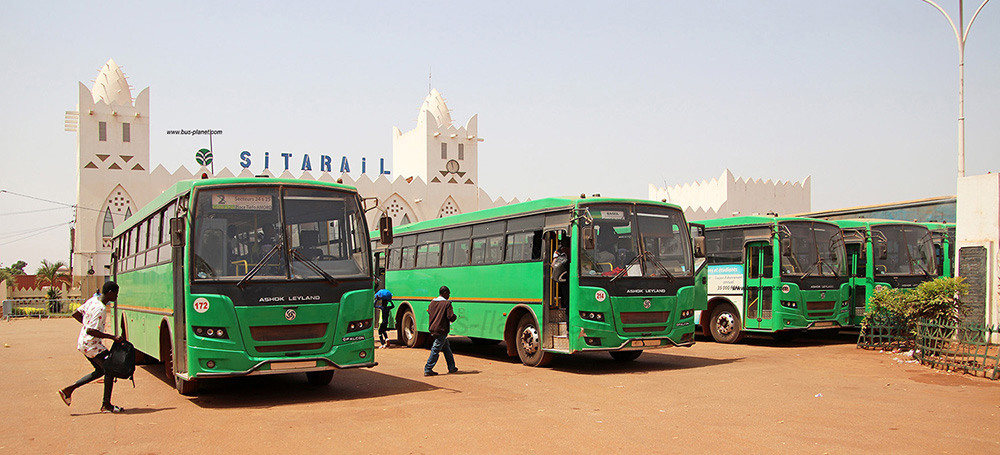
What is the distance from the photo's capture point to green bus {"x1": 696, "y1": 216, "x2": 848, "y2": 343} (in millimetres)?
16781

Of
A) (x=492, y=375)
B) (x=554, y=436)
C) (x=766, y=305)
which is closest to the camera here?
(x=554, y=436)

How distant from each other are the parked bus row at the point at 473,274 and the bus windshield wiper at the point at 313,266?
0.02 m

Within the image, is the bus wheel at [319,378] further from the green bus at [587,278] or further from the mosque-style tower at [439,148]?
the mosque-style tower at [439,148]

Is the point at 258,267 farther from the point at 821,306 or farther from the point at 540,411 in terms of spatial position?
the point at 821,306

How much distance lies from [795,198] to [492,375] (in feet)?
160

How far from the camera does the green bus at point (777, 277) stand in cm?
1678

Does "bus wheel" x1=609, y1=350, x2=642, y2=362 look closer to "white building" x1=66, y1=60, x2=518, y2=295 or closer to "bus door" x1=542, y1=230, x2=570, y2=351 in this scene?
"bus door" x1=542, y1=230, x2=570, y2=351

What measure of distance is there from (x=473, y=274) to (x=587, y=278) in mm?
3432

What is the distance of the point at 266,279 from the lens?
31.2 ft

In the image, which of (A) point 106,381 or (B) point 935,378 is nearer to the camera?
(A) point 106,381

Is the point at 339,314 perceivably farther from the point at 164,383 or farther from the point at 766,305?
the point at 766,305

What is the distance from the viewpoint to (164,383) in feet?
39.7

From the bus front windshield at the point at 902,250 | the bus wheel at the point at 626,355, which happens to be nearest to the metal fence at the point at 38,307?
the bus wheel at the point at 626,355

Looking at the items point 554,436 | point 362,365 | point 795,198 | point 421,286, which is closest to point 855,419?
point 554,436
